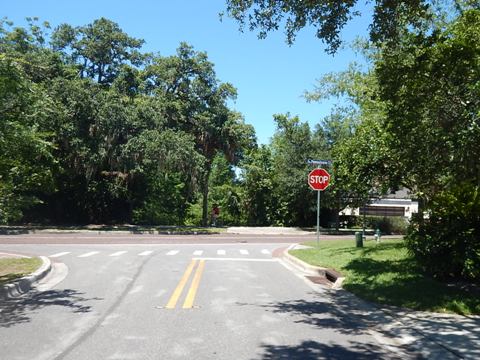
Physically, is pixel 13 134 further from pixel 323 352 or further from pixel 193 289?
pixel 323 352

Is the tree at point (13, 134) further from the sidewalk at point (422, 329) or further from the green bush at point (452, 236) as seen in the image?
the green bush at point (452, 236)

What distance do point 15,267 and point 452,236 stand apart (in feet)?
37.1

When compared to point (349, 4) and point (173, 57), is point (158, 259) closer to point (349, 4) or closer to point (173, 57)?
point (349, 4)

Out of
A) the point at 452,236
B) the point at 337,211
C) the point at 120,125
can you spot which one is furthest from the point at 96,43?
the point at 452,236

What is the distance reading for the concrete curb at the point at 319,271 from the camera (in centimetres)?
1280

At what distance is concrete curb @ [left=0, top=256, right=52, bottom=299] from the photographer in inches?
407

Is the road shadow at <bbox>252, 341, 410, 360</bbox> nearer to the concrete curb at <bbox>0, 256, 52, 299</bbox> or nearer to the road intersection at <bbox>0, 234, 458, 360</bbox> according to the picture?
the road intersection at <bbox>0, 234, 458, 360</bbox>

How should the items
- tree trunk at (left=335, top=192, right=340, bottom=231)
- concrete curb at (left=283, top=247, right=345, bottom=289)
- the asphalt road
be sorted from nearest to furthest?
Result: the asphalt road, concrete curb at (left=283, top=247, right=345, bottom=289), tree trunk at (left=335, top=192, right=340, bottom=231)

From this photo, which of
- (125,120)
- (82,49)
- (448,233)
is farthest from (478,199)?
(82,49)

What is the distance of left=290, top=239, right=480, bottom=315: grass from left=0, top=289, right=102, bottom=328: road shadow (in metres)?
5.73

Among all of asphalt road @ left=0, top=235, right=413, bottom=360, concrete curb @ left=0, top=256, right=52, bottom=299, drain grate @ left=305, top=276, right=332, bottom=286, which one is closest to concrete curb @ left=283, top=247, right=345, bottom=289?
drain grate @ left=305, top=276, right=332, bottom=286

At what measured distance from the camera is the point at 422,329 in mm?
7773

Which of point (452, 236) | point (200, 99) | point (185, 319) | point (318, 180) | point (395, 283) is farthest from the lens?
point (200, 99)

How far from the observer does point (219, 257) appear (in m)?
19.2
